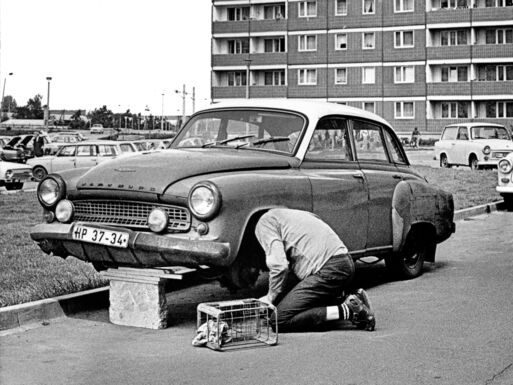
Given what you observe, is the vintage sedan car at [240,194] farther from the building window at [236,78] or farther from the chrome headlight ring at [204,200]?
the building window at [236,78]

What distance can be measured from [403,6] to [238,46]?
15622 mm

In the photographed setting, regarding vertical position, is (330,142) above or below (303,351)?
above

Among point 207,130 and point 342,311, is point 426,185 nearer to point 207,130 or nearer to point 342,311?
point 207,130

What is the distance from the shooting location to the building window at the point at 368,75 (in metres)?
73.4

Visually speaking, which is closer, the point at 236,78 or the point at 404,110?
the point at 404,110

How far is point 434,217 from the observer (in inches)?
388

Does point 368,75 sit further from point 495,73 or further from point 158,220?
point 158,220

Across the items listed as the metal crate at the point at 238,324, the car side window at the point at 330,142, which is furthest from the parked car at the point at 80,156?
the metal crate at the point at 238,324

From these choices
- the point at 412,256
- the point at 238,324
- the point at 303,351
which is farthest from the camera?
the point at 412,256


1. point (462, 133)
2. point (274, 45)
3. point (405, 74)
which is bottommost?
point (462, 133)

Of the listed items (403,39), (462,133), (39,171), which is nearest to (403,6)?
(403,39)

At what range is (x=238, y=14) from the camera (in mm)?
79812

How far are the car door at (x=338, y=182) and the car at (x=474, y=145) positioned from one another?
24.1m

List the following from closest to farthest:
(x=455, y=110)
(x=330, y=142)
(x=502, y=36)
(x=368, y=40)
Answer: (x=330, y=142) → (x=502, y=36) → (x=455, y=110) → (x=368, y=40)
